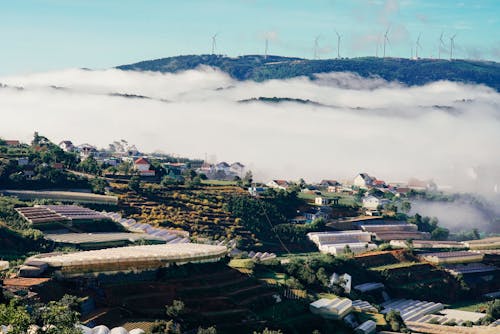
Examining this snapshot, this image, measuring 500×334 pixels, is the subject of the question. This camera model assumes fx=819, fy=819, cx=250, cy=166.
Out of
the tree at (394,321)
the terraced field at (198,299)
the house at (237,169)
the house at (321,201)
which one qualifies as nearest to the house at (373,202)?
the house at (321,201)

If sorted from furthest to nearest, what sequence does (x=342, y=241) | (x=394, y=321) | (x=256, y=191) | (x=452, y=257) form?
(x=256, y=191)
(x=342, y=241)
(x=452, y=257)
(x=394, y=321)

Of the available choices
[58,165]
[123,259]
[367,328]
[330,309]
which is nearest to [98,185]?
[58,165]

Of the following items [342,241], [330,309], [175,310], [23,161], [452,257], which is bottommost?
[452,257]

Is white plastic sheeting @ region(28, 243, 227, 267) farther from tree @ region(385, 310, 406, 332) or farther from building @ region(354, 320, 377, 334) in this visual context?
tree @ region(385, 310, 406, 332)

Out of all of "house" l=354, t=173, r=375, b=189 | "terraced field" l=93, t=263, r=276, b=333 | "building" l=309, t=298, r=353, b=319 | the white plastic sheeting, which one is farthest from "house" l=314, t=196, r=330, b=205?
"terraced field" l=93, t=263, r=276, b=333

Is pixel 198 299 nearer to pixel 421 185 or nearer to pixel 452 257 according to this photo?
pixel 452 257

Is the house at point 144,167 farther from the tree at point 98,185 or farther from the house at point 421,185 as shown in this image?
the house at point 421,185

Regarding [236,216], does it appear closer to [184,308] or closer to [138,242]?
[138,242]
